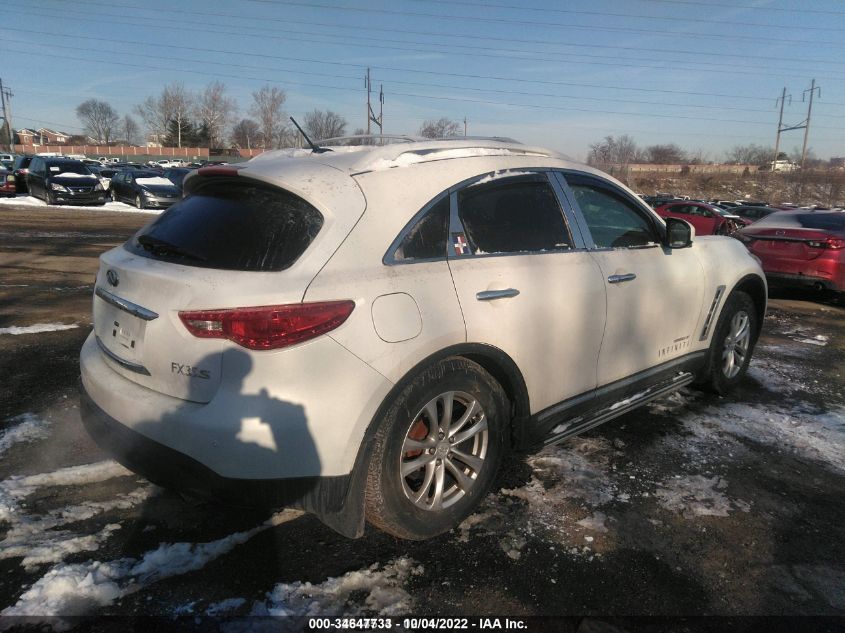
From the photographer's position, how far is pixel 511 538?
2637 mm

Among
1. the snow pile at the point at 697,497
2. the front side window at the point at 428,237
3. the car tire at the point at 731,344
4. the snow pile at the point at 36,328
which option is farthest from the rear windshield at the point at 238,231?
the snow pile at the point at 36,328

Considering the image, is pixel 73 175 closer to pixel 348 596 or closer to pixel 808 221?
pixel 808 221

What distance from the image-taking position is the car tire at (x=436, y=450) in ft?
7.66

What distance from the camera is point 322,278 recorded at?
7.12ft

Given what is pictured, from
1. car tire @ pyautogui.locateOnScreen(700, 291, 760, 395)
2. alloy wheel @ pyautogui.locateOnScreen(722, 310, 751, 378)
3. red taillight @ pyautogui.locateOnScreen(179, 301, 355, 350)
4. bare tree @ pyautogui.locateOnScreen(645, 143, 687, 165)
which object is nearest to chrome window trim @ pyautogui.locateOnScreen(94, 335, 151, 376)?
red taillight @ pyautogui.locateOnScreen(179, 301, 355, 350)

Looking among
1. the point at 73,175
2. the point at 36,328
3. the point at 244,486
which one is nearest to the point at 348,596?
the point at 244,486

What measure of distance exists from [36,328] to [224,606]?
15.1 feet

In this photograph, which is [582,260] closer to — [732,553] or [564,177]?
[564,177]

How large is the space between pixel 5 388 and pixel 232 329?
307cm

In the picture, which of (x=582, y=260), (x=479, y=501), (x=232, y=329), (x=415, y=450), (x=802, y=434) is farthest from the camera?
(x=802, y=434)

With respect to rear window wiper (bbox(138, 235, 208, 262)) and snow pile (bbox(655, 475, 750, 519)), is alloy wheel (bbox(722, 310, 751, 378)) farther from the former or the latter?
rear window wiper (bbox(138, 235, 208, 262))

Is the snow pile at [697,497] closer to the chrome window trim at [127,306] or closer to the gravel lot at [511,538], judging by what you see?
the gravel lot at [511,538]

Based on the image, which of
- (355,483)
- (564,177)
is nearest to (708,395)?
(564,177)

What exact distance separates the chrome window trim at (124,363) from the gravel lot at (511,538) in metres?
0.77
